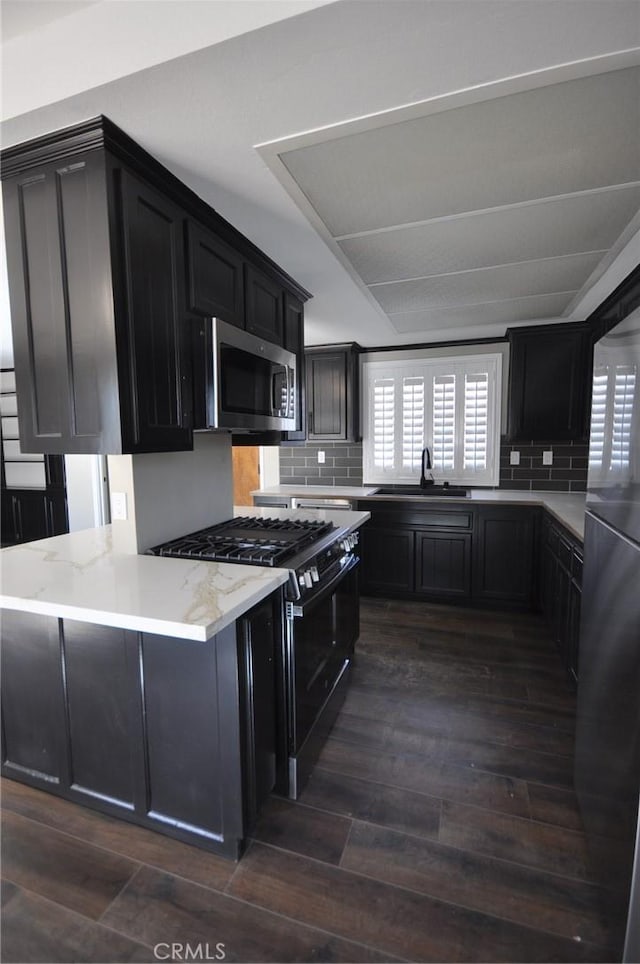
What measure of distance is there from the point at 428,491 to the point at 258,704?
2.77m

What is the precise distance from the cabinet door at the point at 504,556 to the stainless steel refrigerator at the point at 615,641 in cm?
191

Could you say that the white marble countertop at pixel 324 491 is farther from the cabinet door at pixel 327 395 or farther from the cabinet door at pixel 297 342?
the cabinet door at pixel 297 342

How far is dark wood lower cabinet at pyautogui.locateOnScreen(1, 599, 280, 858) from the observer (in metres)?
1.35

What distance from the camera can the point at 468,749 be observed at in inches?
75.2

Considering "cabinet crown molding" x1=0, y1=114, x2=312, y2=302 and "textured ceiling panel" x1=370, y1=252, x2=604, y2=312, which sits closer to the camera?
"cabinet crown molding" x1=0, y1=114, x2=312, y2=302

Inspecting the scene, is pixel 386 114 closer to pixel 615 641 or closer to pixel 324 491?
pixel 615 641

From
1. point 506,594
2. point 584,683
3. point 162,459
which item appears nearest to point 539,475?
point 506,594

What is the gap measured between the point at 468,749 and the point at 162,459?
1918mm

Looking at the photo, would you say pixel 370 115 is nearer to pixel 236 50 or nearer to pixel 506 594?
pixel 236 50

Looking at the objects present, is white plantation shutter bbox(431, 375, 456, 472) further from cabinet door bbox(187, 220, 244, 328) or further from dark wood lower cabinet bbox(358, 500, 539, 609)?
cabinet door bbox(187, 220, 244, 328)

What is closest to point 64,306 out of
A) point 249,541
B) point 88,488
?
point 249,541

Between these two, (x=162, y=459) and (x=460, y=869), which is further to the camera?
(x=162, y=459)

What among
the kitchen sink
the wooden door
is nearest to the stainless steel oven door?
the kitchen sink

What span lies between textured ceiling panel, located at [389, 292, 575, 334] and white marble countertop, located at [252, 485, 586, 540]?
4.48 feet
